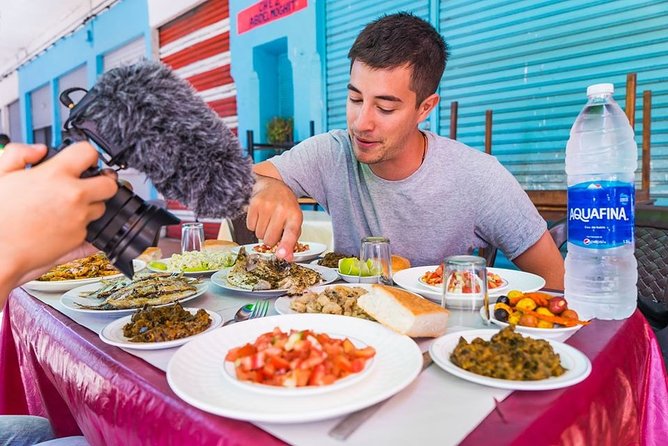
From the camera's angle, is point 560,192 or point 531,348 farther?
point 560,192

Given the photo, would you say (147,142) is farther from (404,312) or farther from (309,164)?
(309,164)

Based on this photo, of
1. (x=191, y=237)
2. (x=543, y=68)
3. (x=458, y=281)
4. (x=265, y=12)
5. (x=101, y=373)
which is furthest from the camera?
(x=265, y=12)

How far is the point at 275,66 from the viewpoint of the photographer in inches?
266

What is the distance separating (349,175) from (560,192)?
1692 millimetres

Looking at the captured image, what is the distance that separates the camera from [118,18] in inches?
377

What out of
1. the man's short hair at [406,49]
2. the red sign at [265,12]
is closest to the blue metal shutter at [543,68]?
the man's short hair at [406,49]

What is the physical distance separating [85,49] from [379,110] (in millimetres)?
11551

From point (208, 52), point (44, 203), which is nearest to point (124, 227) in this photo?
point (44, 203)

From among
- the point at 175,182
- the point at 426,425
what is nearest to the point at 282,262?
the point at 175,182

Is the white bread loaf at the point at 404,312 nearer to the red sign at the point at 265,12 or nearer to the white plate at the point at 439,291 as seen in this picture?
the white plate at the point at 439,291

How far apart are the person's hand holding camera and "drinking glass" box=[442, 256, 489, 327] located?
822 millimetres

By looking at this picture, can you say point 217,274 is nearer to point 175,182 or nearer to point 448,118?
point 175,182

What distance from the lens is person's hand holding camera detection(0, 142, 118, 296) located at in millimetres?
669

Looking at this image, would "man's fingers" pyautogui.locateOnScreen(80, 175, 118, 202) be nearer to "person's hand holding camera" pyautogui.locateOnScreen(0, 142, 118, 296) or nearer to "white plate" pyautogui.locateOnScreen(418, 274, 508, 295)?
"person's hand holding camera" pyautogui.locateOnScreen(0, 142, 118, 296)
